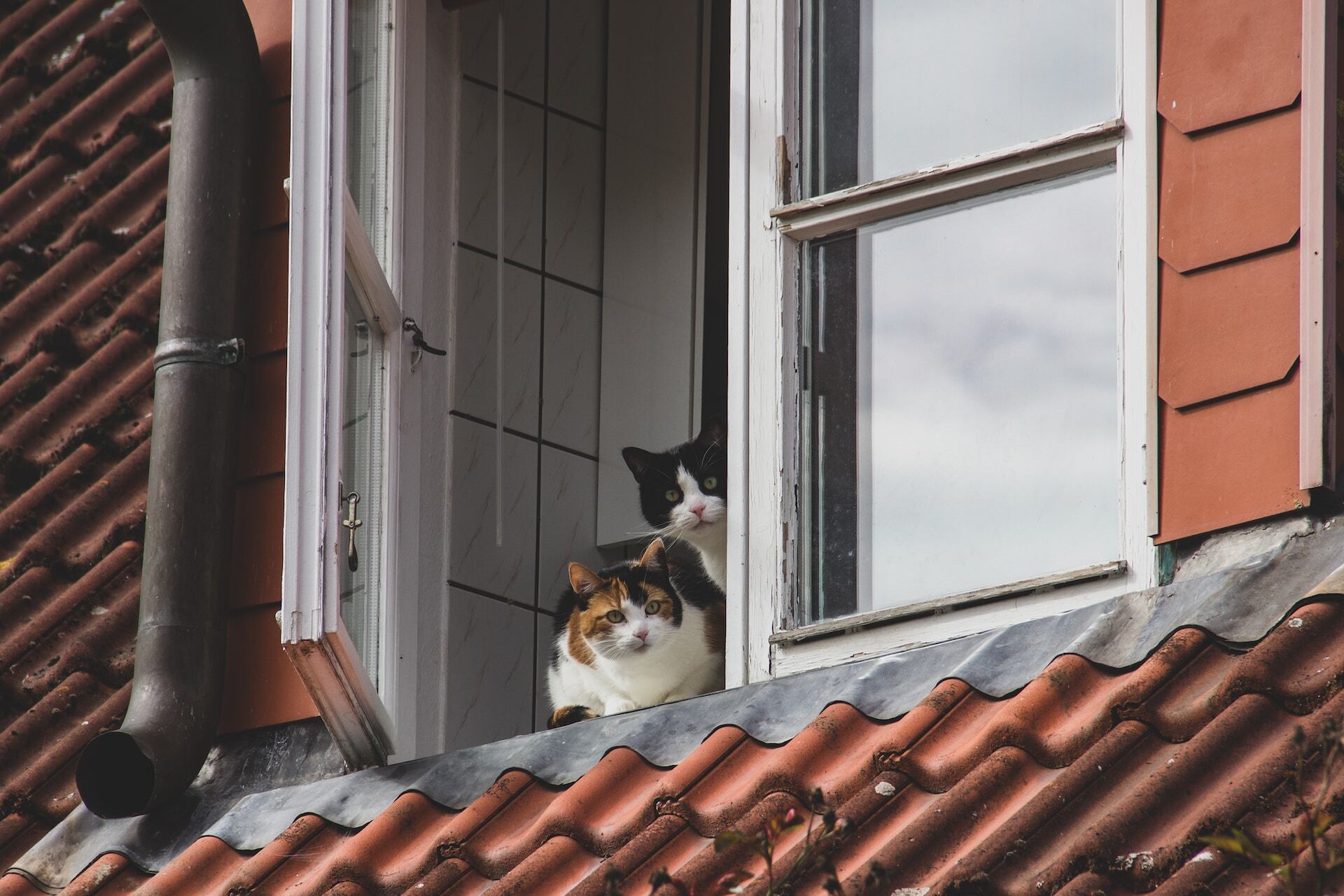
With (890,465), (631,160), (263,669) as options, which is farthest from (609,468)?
(890,465)

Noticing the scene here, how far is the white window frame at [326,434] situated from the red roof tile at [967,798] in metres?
0.26

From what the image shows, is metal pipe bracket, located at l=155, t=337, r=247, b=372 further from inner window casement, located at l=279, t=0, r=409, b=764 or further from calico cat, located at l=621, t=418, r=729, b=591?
calico cat, located at l=621, t=418, r=729, b=591

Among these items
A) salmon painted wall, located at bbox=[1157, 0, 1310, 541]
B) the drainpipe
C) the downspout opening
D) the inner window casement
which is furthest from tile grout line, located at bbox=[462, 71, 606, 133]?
salmon painted wall, located at bbox=[1157, 0, 1310, 541]

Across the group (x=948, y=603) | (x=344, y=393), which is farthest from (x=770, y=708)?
(x=344, y=393)

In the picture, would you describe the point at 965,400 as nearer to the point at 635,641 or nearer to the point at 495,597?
the point at 635,641

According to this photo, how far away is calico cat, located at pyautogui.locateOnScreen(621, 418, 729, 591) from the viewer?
426 centimetres

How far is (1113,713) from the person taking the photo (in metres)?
2.55

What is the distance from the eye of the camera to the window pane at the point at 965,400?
2941 mm

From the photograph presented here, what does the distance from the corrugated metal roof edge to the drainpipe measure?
150 millimetres

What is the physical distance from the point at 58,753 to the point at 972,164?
2.34 m

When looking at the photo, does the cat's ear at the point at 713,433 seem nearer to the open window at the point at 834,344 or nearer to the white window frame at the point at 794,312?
the open window at the point at 834,344

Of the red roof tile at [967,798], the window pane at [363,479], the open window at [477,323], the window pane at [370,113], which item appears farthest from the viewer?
the window pane at [370,113]

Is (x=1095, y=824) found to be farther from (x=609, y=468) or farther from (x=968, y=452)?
(x=609, y=468)

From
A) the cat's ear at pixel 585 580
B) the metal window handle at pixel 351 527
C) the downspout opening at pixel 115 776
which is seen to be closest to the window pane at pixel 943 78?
the metal window handle at pixel 351 527
